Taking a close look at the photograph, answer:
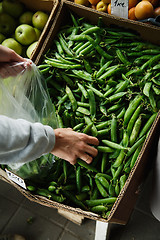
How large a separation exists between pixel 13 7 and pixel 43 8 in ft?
0.72

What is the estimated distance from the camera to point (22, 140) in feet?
2.65

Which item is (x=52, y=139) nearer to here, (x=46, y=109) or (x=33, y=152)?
(x=33, y=152)

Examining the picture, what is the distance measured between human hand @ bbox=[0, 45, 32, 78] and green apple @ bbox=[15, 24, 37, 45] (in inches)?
19.6

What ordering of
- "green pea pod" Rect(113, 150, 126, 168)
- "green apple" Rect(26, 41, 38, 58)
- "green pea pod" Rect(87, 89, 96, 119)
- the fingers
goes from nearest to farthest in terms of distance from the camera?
the fingers
"green pea pod" Rect(113, 150, 126, 168)
"green pea pod" Rect(87, 89, 96, 119)
"green apple" Rect(26, 41, 38, 58)

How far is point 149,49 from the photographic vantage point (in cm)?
144

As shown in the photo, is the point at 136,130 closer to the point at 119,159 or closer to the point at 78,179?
the point at 119,159

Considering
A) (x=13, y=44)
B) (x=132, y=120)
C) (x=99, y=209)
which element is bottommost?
(x=99, y=209)

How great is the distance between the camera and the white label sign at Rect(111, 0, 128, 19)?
1.45m

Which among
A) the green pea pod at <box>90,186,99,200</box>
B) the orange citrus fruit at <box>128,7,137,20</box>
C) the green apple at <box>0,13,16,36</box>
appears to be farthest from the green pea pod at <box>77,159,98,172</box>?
the green apple at <box>0,13,16,36</box>

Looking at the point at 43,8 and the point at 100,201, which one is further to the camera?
the point at 43,8

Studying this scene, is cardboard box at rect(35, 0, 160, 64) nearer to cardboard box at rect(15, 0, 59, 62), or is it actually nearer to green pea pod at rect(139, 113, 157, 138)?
cardboard box at rect(15, 0, 59, 62)

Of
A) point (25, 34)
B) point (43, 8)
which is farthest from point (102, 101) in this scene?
point (43, 8)

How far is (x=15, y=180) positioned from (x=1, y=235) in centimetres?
76

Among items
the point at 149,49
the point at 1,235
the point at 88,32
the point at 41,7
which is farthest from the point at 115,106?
the point at 1,235
